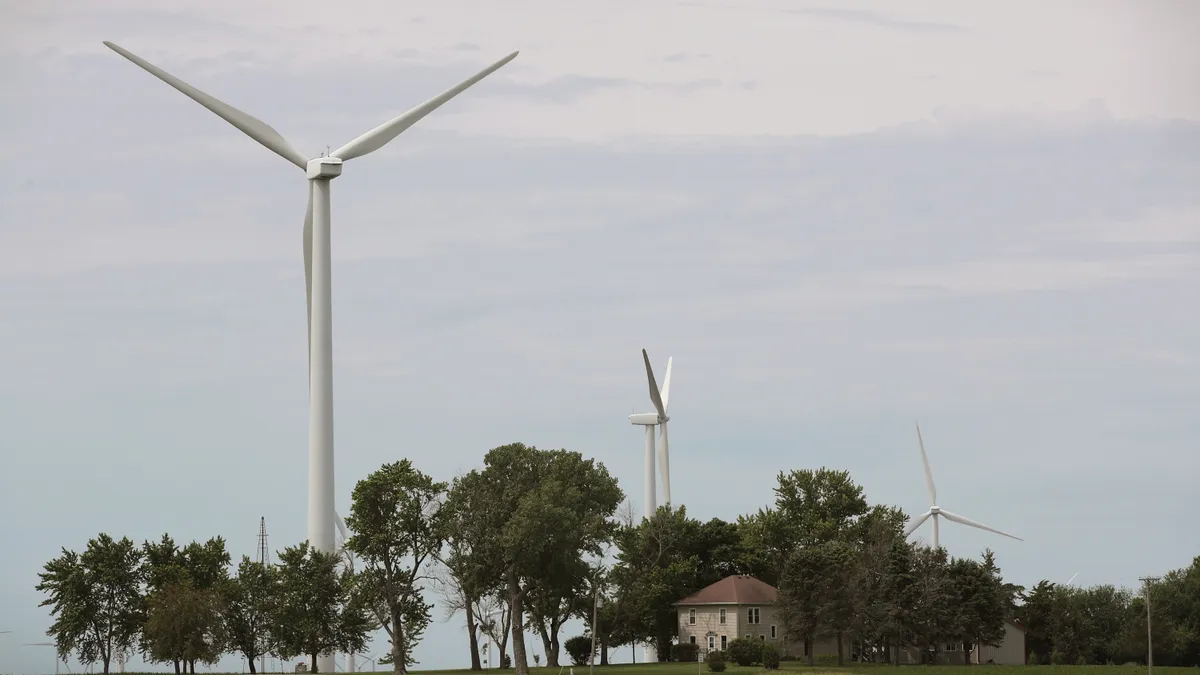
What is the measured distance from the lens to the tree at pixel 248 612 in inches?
3898

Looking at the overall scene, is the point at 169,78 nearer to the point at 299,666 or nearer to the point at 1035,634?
the point at 299,666

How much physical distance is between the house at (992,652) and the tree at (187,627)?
60.0m

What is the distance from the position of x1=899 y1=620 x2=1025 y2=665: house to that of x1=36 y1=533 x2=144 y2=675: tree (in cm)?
6487

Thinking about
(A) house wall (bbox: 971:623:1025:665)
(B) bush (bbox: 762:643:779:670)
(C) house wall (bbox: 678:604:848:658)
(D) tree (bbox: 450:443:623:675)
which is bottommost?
(A) house wall (bbox: 971:623:1025:665)

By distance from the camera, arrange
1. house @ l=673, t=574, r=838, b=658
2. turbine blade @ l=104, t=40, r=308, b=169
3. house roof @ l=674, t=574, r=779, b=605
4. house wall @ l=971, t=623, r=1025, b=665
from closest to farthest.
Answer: turbine blade @ l=104, t=40, r=308, b=169 → house @ l=673, t=574, r=838, b=658 → house roof @ l=674, t=574, r=779, b=605 → house wall @ l=971, t=623, r=1025, b=665

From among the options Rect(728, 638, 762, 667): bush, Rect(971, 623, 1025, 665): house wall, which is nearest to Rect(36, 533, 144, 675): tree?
Rect(728, 638, 762, 667): bush

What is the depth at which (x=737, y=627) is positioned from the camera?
122 meters

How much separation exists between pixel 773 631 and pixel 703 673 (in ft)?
70.6

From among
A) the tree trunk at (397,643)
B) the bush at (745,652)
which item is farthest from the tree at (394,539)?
the bush at (745,652)

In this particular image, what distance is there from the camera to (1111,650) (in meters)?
134

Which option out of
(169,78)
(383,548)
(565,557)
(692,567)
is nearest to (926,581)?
(692,567)

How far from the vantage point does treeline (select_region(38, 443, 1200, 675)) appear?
98.8 metres

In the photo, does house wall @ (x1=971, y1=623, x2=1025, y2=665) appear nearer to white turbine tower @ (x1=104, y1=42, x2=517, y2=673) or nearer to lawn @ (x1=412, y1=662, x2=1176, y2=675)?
lawn @ (x1=412, y1=662, x2=1176, y2=675)

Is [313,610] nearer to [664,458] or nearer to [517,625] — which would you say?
[517,625]
